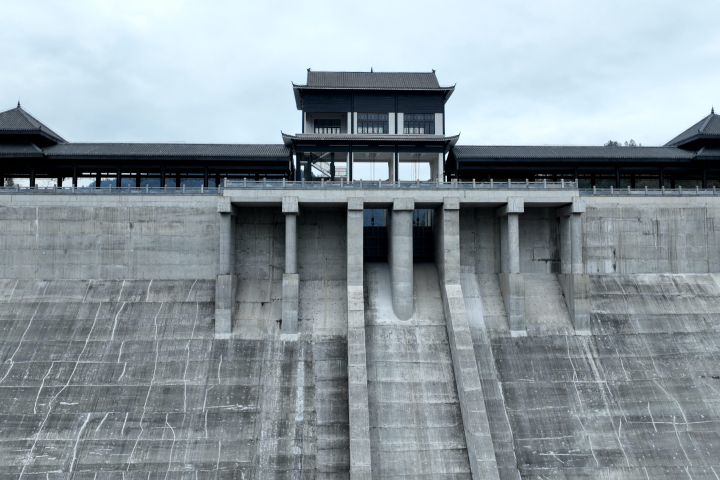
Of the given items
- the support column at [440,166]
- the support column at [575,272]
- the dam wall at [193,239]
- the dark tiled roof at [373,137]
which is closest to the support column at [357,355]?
the dam wall at [193,239]

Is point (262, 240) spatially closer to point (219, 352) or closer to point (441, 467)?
point (219, 352)

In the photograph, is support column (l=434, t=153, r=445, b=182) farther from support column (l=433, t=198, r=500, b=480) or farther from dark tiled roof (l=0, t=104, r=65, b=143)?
dark tiled roof (l=0, t=104, r=65, b=143)

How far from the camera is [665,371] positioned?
29.7 metres

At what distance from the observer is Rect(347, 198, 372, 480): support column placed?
24.5 metres

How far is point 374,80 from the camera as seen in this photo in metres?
40.9

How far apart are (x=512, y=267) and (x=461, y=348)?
23.5 ft

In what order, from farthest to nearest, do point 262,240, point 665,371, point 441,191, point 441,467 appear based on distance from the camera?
point 262,240
point 441,191
point 665,371
point 441,467

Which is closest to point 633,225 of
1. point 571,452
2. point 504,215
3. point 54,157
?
point 504,215

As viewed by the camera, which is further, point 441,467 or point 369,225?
point 369,225

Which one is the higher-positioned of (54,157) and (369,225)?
(54,157)

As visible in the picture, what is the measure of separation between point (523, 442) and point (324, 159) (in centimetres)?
2395

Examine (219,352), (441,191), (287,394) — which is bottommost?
(287,394)

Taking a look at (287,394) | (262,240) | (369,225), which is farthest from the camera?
(369,225)

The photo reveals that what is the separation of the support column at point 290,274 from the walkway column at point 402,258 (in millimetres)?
6048
